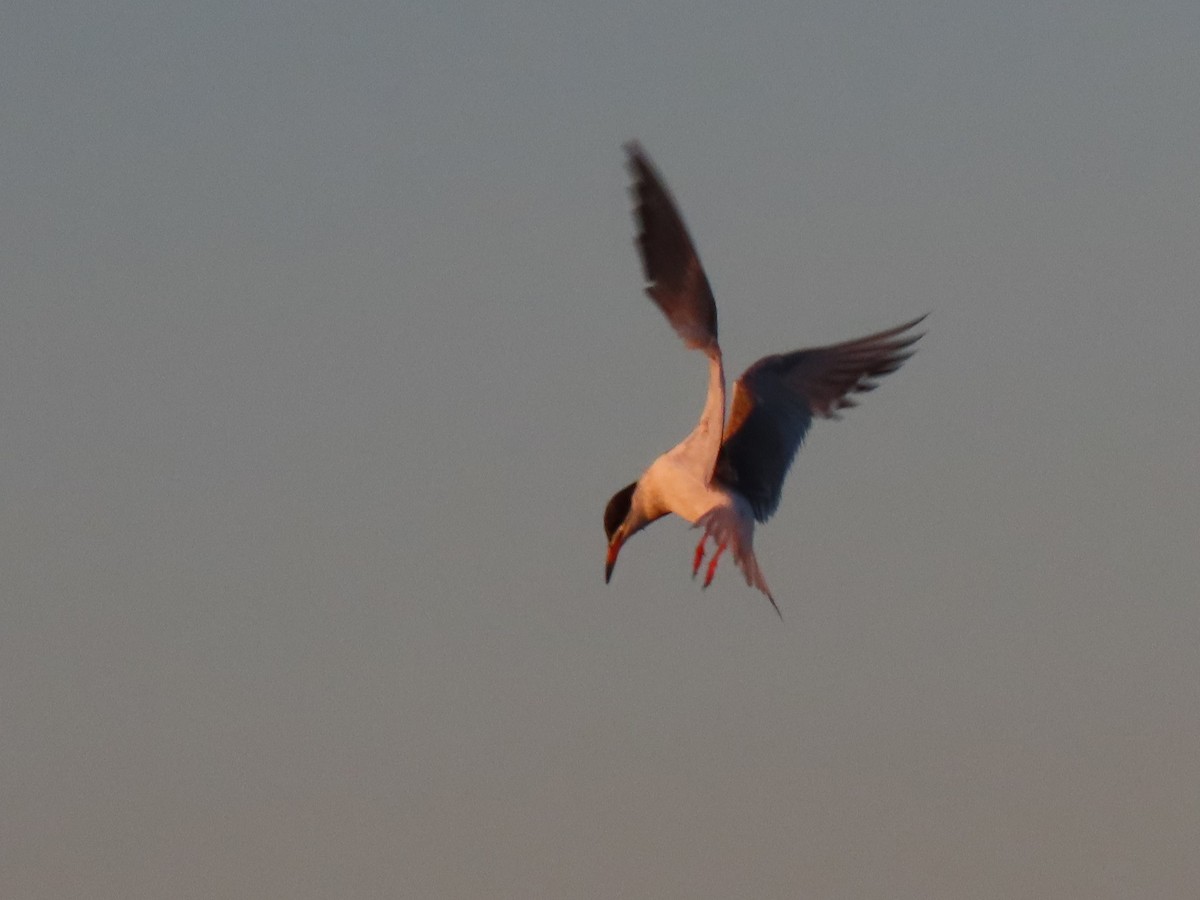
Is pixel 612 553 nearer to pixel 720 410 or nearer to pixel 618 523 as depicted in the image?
pixel 618 523

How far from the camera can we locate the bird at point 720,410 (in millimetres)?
22766

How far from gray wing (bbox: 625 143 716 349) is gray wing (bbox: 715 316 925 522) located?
260cm

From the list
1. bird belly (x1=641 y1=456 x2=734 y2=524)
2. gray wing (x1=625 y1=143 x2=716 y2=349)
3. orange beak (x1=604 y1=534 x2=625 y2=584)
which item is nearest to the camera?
gray wing (x1=625 y1=143 x2=716 y2=349)

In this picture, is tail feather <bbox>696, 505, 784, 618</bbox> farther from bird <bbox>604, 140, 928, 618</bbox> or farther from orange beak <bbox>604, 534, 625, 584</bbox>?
orange beak <bbox>604, 534, 625, 584</bbox>

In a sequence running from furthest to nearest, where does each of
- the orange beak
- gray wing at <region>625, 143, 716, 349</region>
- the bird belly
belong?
the orange beak, the bird belly, gray wing at <region>625, 143, 716, 349</region>

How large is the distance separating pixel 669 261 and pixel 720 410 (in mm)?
1714

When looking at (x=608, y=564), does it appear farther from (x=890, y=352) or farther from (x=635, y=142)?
(x=635, y=142)

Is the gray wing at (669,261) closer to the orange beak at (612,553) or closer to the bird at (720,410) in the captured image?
the bird at (720,410)

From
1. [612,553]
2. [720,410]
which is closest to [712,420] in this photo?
[720,410]

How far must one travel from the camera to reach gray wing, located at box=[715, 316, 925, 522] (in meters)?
25.7

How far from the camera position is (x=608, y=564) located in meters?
26.7

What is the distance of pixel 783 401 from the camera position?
26.2m

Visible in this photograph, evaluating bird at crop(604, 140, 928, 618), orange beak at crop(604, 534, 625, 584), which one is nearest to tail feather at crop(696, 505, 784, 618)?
bird at crop(604, 140, 928, 618)

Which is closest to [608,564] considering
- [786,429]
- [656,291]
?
[786,429]
